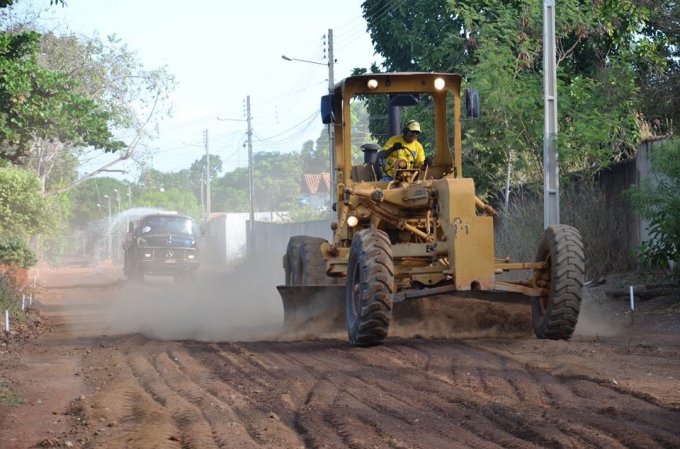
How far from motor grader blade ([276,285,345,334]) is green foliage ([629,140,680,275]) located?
5205 mm

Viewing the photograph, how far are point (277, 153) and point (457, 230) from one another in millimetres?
147273

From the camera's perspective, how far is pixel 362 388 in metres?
9.38

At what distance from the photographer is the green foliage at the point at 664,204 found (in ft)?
52.6

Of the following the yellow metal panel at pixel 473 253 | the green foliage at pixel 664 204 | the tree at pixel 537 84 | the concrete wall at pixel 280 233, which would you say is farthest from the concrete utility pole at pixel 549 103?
the concrete wall at pixel 280 233

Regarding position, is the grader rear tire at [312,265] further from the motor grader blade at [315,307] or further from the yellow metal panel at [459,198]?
the yellow metal panel at [459,198]

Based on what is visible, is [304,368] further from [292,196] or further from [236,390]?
Result: [292,196]

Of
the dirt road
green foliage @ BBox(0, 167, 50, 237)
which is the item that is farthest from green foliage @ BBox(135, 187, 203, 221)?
the dirt road

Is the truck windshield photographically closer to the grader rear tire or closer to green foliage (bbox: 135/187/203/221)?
the grader rear tire

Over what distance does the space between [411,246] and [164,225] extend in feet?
76.7

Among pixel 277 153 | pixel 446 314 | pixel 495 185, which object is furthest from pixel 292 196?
pixel 446 314

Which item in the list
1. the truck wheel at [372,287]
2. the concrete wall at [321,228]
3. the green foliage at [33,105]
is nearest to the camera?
the truck wheel at [372,287]

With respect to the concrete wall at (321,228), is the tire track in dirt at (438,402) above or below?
below

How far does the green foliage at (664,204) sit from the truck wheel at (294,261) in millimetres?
5023

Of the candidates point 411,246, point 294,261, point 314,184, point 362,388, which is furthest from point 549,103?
point 314,184
